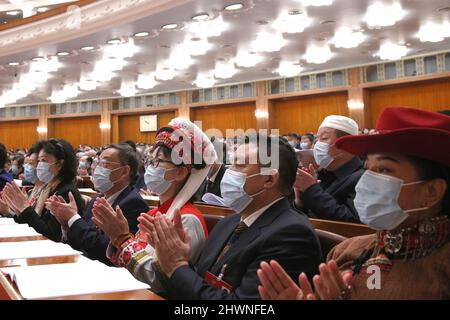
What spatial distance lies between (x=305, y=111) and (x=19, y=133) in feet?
43.3

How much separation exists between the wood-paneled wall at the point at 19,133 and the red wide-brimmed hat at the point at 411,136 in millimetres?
19855

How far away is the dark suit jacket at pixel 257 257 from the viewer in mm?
1566

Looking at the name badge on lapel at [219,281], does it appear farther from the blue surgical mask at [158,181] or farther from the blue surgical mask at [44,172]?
the blue surgical mask at [44,172]

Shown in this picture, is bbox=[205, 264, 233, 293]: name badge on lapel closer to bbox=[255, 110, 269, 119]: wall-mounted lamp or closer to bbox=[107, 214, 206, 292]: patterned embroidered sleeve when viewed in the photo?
bbox=[107, 214, 206, 292]: patterned embroidered sleeve

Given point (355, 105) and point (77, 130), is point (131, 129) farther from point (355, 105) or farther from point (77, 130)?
point (355, 105)

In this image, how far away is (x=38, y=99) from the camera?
58.0 feet

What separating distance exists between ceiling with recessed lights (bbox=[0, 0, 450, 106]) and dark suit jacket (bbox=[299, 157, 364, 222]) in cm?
415

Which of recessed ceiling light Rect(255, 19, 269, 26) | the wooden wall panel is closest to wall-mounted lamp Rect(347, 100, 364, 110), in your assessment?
recessed ceiling light Rect(255, 19, 269, 26)

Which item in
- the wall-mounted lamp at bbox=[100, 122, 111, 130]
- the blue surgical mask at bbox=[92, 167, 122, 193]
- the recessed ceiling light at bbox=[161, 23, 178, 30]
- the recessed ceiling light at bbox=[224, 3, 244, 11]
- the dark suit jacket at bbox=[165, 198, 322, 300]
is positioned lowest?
the dark suit jacket at bbox=[165, 198, 322, 300]

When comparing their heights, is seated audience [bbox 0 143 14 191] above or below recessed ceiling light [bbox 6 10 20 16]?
below

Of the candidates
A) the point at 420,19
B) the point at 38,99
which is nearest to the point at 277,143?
the point at 420,19

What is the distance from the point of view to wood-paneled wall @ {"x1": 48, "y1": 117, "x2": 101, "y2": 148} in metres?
18.3

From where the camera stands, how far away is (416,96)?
463 inches

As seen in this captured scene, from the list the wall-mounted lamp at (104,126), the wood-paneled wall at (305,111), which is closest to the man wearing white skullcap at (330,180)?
the wood-paneled wall at (305,111)
